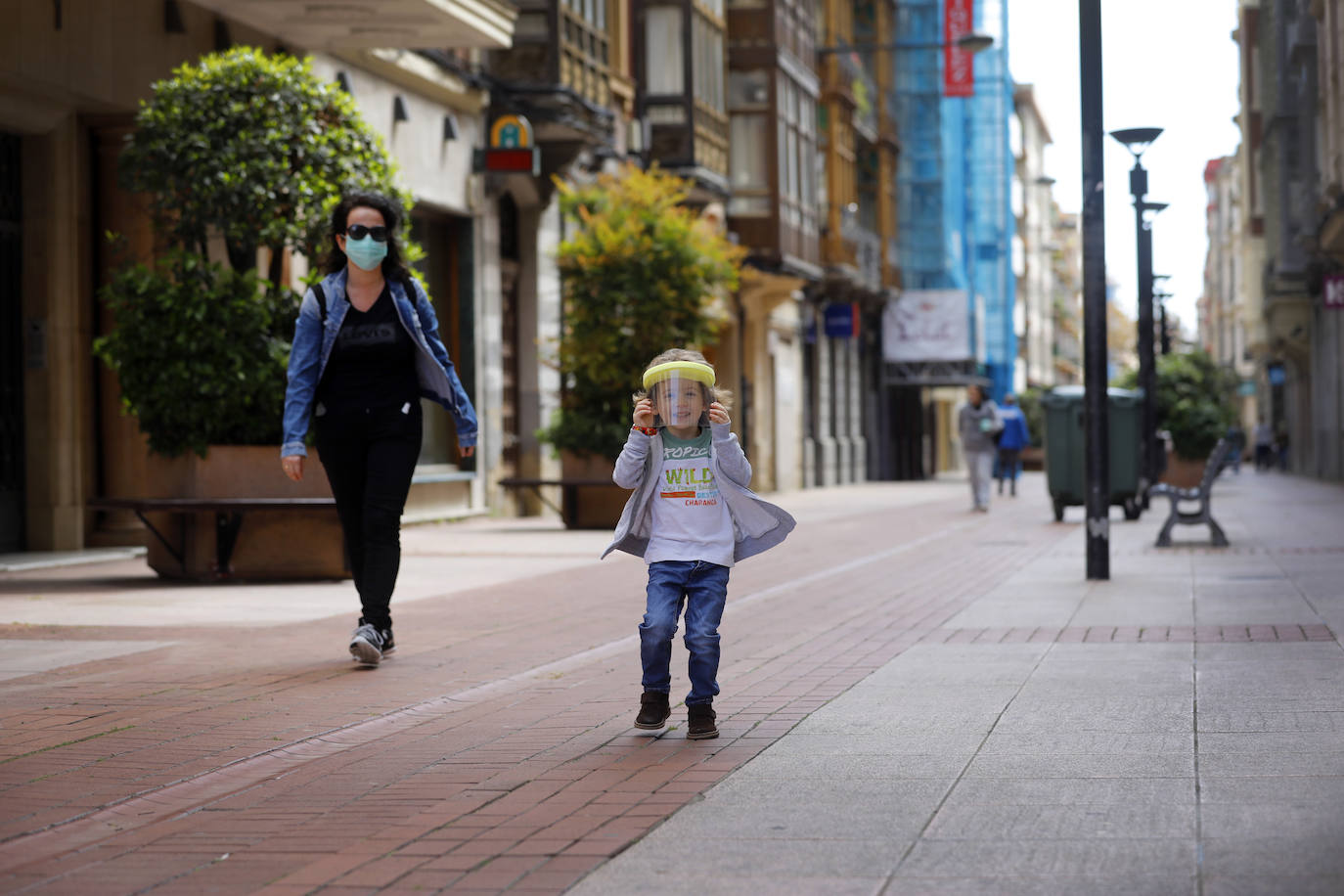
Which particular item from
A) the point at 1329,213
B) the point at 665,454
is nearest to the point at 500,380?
the point at 1329,213

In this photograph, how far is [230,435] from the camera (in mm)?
13102

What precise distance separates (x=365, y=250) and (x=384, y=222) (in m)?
0.17

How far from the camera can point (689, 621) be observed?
21.1 ft

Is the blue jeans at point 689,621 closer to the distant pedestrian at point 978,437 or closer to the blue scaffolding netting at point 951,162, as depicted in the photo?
the distant pedestrian at point 978,437

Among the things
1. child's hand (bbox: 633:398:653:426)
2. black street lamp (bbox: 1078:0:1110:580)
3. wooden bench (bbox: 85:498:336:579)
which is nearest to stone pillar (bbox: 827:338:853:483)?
black street lamp (bbox: 1078:0:1110:580)

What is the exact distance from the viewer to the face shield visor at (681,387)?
6.41 meters

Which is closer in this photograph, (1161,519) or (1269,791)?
(1269,791)

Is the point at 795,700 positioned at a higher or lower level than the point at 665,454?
lower

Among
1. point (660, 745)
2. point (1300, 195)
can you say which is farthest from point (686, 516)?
point (1300, 195)

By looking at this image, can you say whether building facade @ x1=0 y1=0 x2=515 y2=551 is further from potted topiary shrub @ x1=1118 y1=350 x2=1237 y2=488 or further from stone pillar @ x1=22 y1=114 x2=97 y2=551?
potted topiary shrub @ x1=1118 y1=350 x2=1237 y2=488

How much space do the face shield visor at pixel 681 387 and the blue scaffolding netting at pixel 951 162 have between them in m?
42.3

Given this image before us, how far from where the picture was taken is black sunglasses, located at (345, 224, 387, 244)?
27.7 ft

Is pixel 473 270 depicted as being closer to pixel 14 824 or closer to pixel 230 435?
pixel 230 435

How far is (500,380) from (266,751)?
18.9 meters
